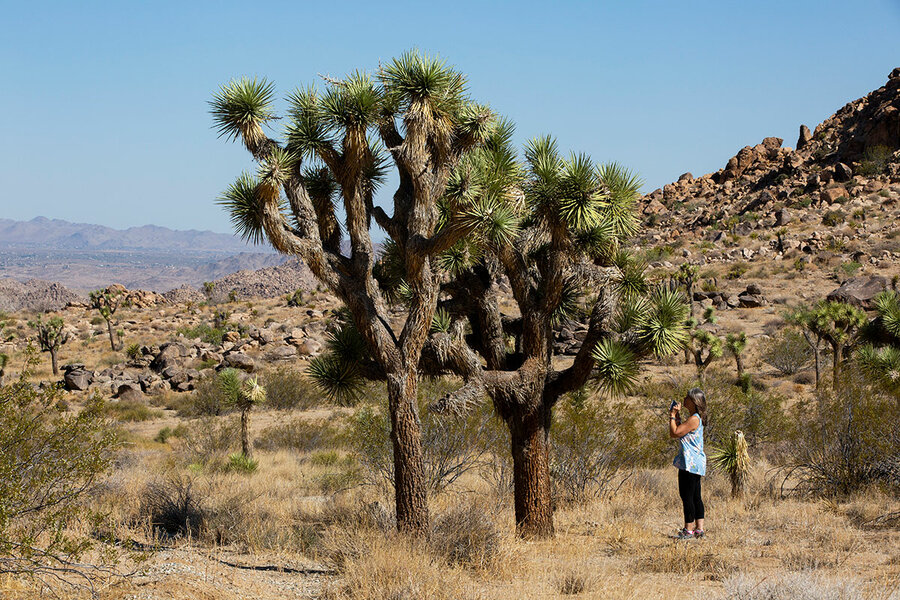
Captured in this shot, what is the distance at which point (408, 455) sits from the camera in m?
7.68

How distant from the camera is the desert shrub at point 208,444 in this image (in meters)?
16.1

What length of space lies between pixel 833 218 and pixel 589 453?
122 feet

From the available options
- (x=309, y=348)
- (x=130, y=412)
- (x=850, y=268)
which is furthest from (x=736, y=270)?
(x=130, y=412)

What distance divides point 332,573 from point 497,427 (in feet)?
19.3

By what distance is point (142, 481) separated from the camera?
1181 cm

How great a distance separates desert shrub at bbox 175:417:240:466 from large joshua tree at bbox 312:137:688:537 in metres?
8.15

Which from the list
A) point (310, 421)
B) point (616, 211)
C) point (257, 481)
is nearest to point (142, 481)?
point (257, 481)

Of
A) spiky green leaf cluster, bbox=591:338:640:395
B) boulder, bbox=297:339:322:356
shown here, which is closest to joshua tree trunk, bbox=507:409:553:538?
spiky green leaf cluster, bbox=591:338:640:395

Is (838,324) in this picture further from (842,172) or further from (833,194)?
(842,172)

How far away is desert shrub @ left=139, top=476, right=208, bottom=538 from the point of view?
9672mm

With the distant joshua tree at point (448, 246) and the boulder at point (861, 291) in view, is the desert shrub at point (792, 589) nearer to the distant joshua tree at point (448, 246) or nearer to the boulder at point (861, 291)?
the distant joshua tree at point (448, 246)

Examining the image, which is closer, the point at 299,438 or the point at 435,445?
the point at 435,445

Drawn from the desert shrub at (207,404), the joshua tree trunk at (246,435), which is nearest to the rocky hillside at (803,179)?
the desert shrub at (207,404)

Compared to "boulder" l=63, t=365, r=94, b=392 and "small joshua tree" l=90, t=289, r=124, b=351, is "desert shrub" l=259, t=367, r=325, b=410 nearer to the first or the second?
"boulder" l=63, t=365, r=94, b=392
